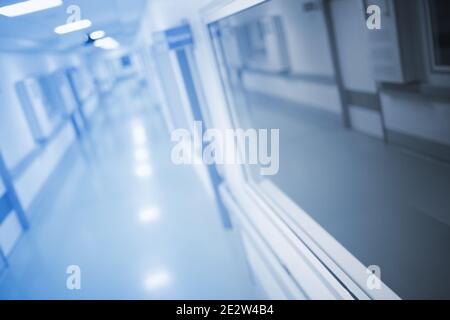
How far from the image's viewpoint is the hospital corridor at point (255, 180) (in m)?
2.48

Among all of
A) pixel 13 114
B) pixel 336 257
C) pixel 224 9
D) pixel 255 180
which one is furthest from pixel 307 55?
pixel 336 257

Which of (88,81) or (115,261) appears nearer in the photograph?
(115,261)

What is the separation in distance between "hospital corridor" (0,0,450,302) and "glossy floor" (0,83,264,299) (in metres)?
0.02

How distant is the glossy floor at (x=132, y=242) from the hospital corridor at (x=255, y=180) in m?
0.02

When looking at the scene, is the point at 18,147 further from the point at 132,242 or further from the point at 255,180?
the point at 255,180

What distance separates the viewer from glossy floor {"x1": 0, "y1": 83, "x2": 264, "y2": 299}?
332 centimetres

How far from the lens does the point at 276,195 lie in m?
2.61

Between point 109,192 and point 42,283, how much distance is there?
2818 mm

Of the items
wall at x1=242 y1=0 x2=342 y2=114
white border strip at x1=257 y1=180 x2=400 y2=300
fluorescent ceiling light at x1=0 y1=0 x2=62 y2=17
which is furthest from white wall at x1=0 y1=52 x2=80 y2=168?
wall at x1=242 y1=0 x2=342 y2=114

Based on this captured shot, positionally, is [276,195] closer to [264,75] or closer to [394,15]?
[394,15]

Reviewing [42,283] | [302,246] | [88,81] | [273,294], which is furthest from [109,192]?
[88,81]

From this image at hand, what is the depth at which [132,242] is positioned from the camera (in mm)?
4309

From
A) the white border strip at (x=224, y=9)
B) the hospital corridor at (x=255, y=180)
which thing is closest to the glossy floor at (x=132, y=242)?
the hospital corridor at (x=255, y=180)

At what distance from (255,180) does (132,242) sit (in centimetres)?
208
